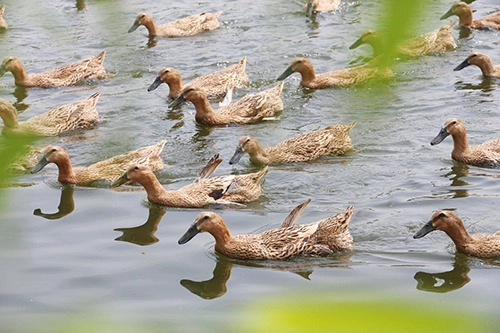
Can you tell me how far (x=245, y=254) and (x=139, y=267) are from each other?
906 mm

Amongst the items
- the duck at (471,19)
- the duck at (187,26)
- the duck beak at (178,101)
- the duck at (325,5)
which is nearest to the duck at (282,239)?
the duck beak at (178,101)

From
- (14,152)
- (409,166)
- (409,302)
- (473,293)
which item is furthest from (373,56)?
(409,166)

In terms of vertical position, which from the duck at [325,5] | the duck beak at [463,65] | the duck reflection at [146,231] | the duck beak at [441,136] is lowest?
the duck reflection at [146,231]

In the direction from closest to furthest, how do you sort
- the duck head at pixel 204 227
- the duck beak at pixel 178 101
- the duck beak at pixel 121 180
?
the duck head at pixel 204 227 < the duck beak at pixel 121 180 < the duck beak at pixel 178 101

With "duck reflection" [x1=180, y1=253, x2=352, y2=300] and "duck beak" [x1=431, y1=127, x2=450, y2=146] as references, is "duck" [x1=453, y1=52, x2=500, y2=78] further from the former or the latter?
"duck reflection" [x1=180, y1=253, x2=352, y2=300]

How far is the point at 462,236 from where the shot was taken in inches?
322

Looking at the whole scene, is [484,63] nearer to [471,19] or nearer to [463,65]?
[463,65]

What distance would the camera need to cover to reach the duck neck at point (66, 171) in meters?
10.2

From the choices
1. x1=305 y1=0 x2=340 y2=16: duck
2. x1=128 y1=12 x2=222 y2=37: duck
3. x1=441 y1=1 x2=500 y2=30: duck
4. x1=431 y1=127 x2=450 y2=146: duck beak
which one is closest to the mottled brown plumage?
x1=431 y1=127 x2=450 y2=146: duck beak

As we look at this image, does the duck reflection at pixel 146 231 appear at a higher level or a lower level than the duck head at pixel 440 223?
lower

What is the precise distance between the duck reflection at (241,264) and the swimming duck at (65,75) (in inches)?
248

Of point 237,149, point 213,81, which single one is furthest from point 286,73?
point 237,149

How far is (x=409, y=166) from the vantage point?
10.4m

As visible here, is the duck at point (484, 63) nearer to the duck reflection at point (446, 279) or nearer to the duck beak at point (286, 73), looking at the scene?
the duck beak at point (286, 73)
